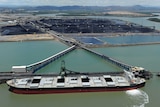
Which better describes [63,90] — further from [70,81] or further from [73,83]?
[70,81]

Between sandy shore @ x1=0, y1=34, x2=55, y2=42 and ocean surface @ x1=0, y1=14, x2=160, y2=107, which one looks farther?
sandy shore @ x1=0, y1=34, x2=55, y2=42

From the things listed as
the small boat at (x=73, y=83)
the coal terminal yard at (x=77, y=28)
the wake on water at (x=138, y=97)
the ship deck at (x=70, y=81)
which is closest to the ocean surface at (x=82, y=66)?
the wake on water at (x=138, y=97)

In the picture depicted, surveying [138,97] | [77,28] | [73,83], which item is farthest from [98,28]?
[138,97]

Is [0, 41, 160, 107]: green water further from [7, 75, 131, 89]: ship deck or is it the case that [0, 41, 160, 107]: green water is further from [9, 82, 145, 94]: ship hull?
[7, 75, 131, 89]: ship deck

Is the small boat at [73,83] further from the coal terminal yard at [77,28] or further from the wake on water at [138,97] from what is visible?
the coal terminal yard at [77,28]

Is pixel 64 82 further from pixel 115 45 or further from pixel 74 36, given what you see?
pixel 74 36

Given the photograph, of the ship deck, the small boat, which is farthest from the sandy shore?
the ship deck

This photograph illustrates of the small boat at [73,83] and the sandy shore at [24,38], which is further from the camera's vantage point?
the sandy shore at [24,38]

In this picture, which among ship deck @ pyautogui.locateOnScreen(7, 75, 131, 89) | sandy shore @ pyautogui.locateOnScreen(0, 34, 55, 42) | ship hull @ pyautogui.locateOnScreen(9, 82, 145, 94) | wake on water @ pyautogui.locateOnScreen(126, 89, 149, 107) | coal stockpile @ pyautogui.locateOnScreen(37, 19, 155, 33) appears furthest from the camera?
coal stockpile @ pyautogui.locateOnScreen(37, 19, 155, 33)
